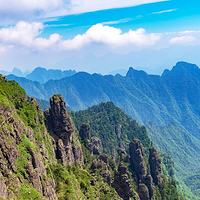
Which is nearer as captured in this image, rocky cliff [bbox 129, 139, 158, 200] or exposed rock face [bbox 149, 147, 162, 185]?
rocky cliff [bbox 129, 139, 158, 200]

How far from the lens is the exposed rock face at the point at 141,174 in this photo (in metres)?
88.9

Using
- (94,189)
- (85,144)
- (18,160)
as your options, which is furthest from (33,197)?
(85,144)

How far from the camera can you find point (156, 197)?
9581cm

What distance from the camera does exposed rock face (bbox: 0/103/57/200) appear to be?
31.3m

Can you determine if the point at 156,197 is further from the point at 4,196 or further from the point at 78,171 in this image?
the point at 4,196

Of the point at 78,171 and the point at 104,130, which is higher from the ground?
the point at 104,130

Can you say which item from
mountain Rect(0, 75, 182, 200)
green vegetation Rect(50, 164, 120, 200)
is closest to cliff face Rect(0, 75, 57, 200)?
mountain Rect(0, 75, 182, 200)

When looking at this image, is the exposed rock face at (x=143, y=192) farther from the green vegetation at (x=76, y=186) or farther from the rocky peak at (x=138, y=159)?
the green vegetation at (x=76, y=186)

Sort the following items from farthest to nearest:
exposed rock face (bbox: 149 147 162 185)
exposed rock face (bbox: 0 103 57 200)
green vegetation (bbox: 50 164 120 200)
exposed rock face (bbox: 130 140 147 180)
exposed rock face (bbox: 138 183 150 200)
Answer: exposed rock face (bbox: 149 147 162 185) → exposed rock face (bbox: 130 140 147 180) → exposed rock face (bbox: 138 183 150 200) → green vegetation (bbox: 50 164 120 200) → exposed rock face (bbox: 0 103 57 200)

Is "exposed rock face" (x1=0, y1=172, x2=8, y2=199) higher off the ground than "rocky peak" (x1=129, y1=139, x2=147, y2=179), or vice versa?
"rocky peak" (x1=129, y1=139, x2=147, y2=179)

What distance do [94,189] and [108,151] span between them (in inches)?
4238

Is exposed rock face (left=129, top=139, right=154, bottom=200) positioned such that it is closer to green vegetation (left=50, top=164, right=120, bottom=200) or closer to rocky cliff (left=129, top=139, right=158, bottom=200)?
rocky cliff (left=129, top=139, right=158, bottom=200)

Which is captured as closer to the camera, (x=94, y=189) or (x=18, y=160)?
(x=18, y=160)

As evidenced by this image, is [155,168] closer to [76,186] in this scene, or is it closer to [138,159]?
[138,159]
